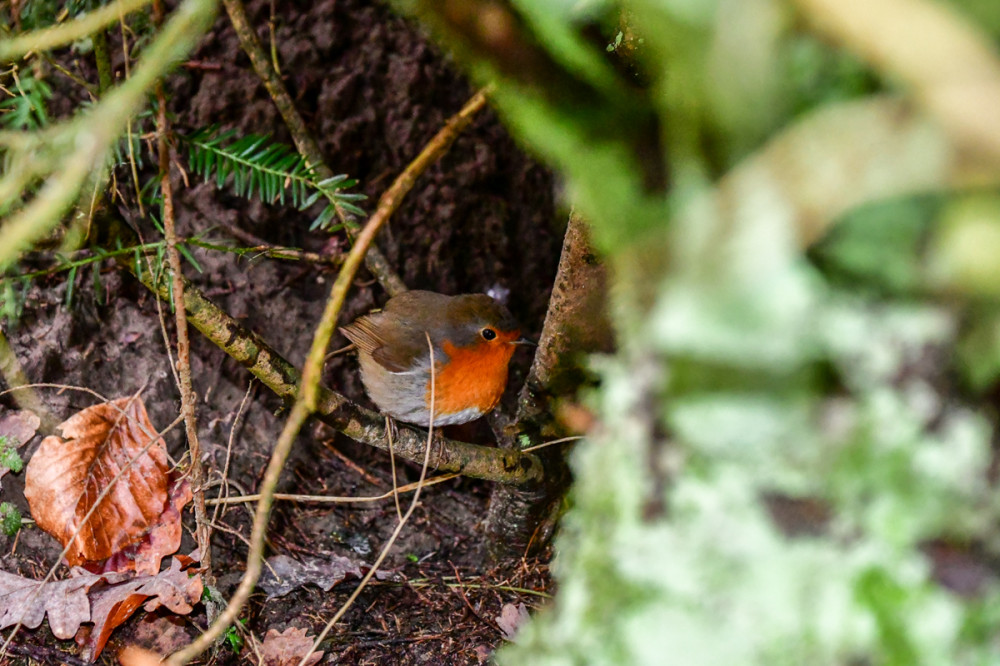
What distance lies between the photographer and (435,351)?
12.3ft

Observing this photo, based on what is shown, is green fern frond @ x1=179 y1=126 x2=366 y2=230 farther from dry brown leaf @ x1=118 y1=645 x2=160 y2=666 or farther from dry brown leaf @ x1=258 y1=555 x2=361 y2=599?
dry brown leaf @ x1=118 y1=645 x2=160 y2=666

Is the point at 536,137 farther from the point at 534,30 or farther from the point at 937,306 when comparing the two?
the point at 937,306

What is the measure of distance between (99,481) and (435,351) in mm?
1596

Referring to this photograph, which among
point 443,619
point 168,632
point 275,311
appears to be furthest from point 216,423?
point 443,619

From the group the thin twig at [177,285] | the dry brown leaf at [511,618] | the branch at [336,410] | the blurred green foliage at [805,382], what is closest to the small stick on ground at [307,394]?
the blurred green foliage at [805,382]

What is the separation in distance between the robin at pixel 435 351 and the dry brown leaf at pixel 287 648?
124 centimetres

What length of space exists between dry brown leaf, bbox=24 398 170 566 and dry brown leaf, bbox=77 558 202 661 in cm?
15

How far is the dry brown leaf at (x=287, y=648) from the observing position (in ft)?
8.38

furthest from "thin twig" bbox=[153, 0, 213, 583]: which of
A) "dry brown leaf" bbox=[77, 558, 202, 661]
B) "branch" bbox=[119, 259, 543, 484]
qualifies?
"dry brown leaf" bbox=[77, 558, 202, 661]

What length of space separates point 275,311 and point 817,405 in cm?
309

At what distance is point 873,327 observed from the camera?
0.77 metres

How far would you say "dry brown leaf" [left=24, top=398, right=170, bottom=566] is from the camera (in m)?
2.69

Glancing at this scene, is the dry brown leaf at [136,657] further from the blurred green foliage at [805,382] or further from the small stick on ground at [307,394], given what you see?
the blurred green foliage at [805,382]

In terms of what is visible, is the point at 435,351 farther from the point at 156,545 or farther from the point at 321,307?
the point at 156,545
